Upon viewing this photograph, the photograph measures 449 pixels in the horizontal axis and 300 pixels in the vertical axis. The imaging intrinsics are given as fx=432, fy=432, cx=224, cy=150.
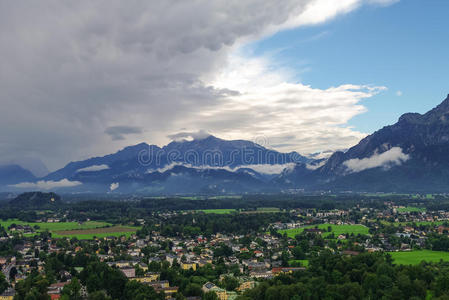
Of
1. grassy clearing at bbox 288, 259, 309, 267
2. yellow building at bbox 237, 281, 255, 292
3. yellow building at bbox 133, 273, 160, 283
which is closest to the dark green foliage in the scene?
yellow building at bbox 237, 281, 255, 292

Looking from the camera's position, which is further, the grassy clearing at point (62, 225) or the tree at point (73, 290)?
the grassy clearing at point (62, 225)

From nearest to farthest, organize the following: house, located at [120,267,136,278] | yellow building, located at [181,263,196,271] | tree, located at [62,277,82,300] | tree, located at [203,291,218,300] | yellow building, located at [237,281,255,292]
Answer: tree, located at [203,291,218,300] → tree, located at [62,277,82,300] → yellow building, located at [237,281,255,292] → house, located at [120,267,136,278] → yellow building, located at [181,263,196,271]

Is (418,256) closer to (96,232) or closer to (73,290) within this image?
(73,290)

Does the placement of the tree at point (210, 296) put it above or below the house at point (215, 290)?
above

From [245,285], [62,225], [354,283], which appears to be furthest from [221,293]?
[62,225]

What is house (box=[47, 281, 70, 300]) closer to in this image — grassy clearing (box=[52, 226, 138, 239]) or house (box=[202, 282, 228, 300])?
house (box=[202, 282, 228, 300])

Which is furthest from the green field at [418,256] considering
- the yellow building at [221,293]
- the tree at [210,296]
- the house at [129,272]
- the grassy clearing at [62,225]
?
the grassy clearing at [62,225]

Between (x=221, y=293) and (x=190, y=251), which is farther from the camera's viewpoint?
(x=190, y=251)

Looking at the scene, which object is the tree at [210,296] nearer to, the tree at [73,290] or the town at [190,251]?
the town at [190,251]

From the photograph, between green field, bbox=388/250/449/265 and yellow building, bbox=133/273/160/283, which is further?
green field, bbox=388/250/449/265
